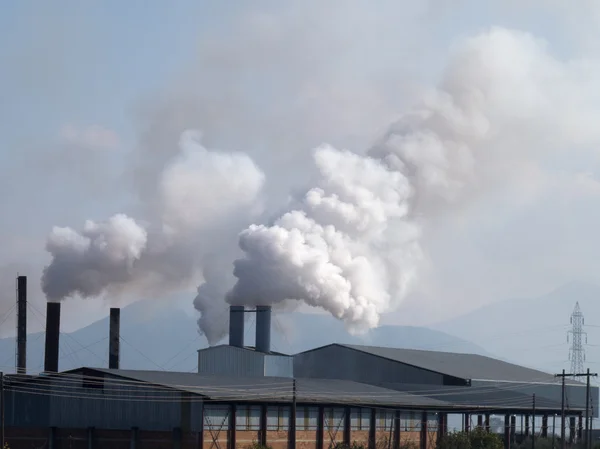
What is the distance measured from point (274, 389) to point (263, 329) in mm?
18491

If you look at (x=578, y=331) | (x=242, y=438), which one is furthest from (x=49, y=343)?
(x=578, y=331)

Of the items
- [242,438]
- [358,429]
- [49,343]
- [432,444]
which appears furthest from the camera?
[49,343]

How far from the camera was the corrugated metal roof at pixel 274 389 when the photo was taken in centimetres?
6794

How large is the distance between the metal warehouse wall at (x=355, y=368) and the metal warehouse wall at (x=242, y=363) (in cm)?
542

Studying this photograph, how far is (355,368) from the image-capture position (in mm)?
95500

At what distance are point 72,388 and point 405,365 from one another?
3098cm

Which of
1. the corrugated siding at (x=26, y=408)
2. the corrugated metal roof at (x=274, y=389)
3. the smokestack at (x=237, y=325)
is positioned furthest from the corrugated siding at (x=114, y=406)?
the smokestack at (x=237, y=325)

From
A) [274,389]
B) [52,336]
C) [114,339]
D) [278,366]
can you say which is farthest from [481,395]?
[52,336]

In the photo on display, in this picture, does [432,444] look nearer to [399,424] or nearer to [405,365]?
[399,424]

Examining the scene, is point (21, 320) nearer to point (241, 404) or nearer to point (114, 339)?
point (114, 339)

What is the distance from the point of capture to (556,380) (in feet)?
318

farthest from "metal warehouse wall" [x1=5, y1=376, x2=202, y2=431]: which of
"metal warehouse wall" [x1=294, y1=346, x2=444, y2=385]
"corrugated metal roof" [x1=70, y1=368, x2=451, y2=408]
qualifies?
"metal warehouse wall" [x1=294, y1=346, x2=444, y2=385]

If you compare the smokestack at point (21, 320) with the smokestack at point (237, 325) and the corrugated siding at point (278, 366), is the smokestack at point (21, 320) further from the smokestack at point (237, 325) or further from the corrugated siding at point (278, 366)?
the corrugated siding at point (278, 366)

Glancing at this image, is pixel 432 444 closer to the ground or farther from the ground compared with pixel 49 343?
closer to the ground
